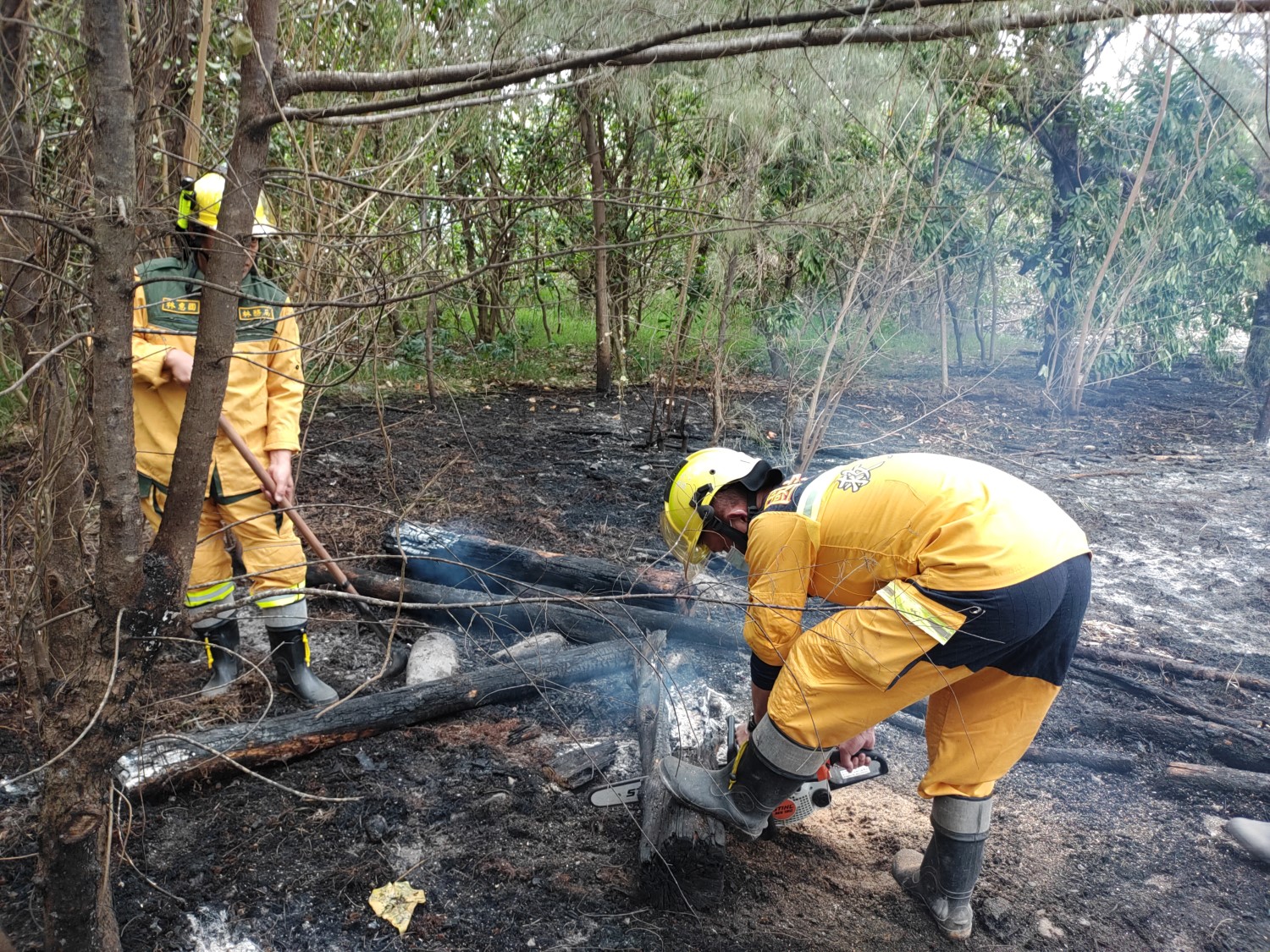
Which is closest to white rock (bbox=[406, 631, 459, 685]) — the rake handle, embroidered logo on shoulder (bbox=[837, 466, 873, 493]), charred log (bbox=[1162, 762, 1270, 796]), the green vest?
the rake handle

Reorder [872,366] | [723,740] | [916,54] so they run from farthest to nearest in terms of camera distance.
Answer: [872,366]
[916,54]
[723,740]

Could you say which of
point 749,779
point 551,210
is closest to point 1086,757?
point 749,779

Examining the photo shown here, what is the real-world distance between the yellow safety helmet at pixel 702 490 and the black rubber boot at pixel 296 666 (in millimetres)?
1602

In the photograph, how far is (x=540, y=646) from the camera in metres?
3.81

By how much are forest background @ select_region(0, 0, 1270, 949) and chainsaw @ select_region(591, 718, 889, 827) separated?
143cm

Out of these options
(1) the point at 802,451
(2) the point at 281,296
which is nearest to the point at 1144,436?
(1) the point at 802,451

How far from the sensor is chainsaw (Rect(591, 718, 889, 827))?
273 centimetres

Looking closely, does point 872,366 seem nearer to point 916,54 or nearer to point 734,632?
point 916,54

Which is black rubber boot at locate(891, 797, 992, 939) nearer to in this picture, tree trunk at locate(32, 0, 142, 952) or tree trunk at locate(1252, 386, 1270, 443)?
tree trunk at locate(32, 0, 142, 952)

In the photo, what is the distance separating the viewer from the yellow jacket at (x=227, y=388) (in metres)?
2.85

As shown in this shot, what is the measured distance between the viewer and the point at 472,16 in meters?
3.35

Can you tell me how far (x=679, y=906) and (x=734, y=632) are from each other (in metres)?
1.65

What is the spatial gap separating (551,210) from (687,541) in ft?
24.5

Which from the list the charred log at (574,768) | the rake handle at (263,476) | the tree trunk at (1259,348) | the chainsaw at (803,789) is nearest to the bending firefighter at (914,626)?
the chainsaw at (803,789)
